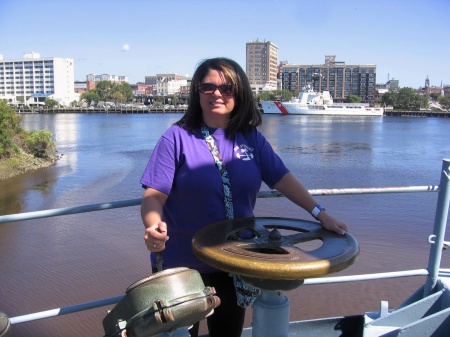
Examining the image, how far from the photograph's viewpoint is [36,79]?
146 meters

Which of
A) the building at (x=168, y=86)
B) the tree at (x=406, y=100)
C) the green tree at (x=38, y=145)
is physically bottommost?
the green tree at (x=38, y=145)

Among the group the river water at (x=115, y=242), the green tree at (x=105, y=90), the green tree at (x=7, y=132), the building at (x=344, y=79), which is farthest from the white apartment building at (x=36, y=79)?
the river water at (x=115, y=242)

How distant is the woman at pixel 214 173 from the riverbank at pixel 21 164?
67.4 feet

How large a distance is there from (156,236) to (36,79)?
525 ft

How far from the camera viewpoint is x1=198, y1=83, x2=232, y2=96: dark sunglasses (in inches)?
76.9

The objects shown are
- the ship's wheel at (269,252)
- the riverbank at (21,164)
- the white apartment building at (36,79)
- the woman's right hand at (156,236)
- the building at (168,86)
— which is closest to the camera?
the ship's wheel at (269,252)

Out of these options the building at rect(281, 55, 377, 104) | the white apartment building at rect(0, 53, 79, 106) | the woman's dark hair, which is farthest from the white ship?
the woman's dark hair

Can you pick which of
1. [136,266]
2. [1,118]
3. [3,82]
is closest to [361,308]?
[136,266]

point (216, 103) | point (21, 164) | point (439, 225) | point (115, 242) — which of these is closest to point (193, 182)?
point (216, 103)

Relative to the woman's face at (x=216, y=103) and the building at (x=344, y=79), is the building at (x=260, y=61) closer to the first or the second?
the building at (x=344, y=79)

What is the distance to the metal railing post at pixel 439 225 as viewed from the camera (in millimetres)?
2295

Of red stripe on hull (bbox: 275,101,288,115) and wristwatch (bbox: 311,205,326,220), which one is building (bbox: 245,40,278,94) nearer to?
red stripe on hull (bbox: 275,101,288,115)

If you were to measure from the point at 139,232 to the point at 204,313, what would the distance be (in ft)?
31.5

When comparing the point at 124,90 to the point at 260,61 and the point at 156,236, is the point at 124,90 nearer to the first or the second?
the point at 260,61
